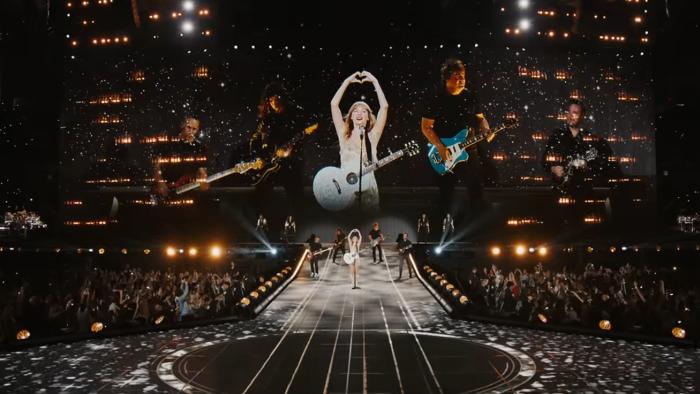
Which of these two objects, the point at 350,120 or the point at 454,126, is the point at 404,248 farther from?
the point at 454,126

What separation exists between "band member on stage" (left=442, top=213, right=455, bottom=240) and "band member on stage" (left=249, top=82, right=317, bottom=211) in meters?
6.98

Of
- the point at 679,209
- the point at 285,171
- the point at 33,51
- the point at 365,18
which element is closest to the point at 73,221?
the point at 33,51

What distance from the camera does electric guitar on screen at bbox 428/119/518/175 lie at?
27.0 meters

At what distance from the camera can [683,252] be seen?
19281 mm

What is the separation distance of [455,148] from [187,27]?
1501cm

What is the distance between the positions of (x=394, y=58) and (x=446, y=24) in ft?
10.6

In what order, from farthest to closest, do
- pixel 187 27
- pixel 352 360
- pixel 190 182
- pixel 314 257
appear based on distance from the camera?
pixel 187 27
pixel 190 182
pixel 314 257
pixel 352 360

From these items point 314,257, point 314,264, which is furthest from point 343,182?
point 314,264

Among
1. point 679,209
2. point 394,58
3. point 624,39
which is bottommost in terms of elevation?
point 679,209

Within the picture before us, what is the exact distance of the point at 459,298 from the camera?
13031mm

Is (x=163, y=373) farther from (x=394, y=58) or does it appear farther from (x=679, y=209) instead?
(x=679, y=209)

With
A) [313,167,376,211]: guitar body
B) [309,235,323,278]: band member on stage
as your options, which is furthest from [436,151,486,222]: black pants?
[309,235,323,278]: band member on stage

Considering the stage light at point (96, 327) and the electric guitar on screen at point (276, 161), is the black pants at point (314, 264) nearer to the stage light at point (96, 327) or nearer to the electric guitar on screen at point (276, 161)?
the stage light at point (96, 327)

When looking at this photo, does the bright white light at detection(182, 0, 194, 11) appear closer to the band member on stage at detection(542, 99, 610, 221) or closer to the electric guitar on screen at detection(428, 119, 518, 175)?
the electric guitar on screen at detection(428, 119, 518, 175)
